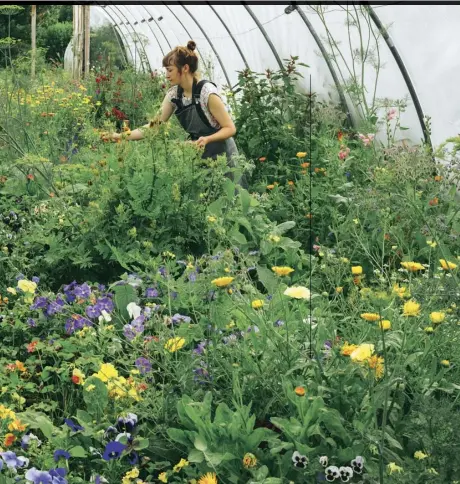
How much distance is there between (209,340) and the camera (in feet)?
9.55

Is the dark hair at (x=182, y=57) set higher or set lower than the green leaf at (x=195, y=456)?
higher

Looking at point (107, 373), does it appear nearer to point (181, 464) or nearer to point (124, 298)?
point (181, 464)

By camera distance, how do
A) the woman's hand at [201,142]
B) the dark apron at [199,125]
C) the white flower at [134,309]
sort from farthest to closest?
1. the dark apron at [199,125]
2. the woman's hand at [201,142]
3. the white flower at [134,309]

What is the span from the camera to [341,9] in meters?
6.67

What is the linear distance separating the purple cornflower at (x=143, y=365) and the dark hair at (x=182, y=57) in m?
3.07

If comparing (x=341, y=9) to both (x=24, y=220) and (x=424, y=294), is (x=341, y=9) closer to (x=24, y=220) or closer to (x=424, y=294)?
(x=24, y=220)

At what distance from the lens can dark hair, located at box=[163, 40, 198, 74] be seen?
543 cm

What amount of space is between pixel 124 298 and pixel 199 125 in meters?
2.48

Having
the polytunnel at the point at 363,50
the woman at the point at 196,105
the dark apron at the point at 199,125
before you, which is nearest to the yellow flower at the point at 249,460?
the polytunnel at the point at 363,50

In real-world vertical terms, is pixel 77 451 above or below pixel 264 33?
below

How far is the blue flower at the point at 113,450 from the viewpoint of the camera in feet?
7.86

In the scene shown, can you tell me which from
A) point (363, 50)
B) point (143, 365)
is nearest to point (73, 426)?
point (143, 365)

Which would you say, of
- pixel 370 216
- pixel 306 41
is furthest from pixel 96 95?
pixel 370 216

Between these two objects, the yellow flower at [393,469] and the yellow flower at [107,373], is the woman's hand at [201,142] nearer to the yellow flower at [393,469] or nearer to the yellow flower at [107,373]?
the yellow flower at [107,373]
